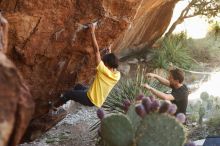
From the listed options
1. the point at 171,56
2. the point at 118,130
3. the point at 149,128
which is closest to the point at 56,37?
the point at 118,130

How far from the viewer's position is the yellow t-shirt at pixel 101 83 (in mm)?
6910

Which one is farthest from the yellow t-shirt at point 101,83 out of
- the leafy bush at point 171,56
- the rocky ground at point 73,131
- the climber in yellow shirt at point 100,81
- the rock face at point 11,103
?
the leafy bush at point 171,56

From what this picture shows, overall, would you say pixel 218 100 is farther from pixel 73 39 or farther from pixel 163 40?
pixel 73 39

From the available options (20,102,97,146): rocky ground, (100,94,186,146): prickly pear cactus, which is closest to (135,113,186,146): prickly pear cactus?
(100,94,186,146): prickly pear cactus

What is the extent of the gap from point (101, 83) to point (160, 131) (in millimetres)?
2139

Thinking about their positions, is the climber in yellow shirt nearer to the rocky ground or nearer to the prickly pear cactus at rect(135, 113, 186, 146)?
the prickly pear cactus at rect(135, 113, 186, 146)

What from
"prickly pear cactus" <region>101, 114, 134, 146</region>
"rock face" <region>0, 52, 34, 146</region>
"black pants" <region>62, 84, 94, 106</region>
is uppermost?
"rock face" <region>0, 52, 34, 146</region>

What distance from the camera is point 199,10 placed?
1975cm

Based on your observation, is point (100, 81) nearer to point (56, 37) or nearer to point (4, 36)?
point (56, 37)

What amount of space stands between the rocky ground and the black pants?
61.6 inches

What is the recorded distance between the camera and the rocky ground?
9438mm

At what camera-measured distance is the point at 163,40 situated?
1875 cm

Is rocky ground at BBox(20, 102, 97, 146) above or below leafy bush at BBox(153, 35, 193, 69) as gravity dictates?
below

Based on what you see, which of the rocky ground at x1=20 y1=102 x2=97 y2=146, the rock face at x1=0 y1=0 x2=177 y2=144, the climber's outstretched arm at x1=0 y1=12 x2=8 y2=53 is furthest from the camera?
the rocky ground at x1=20 y1=102 x2=97 y2=146
